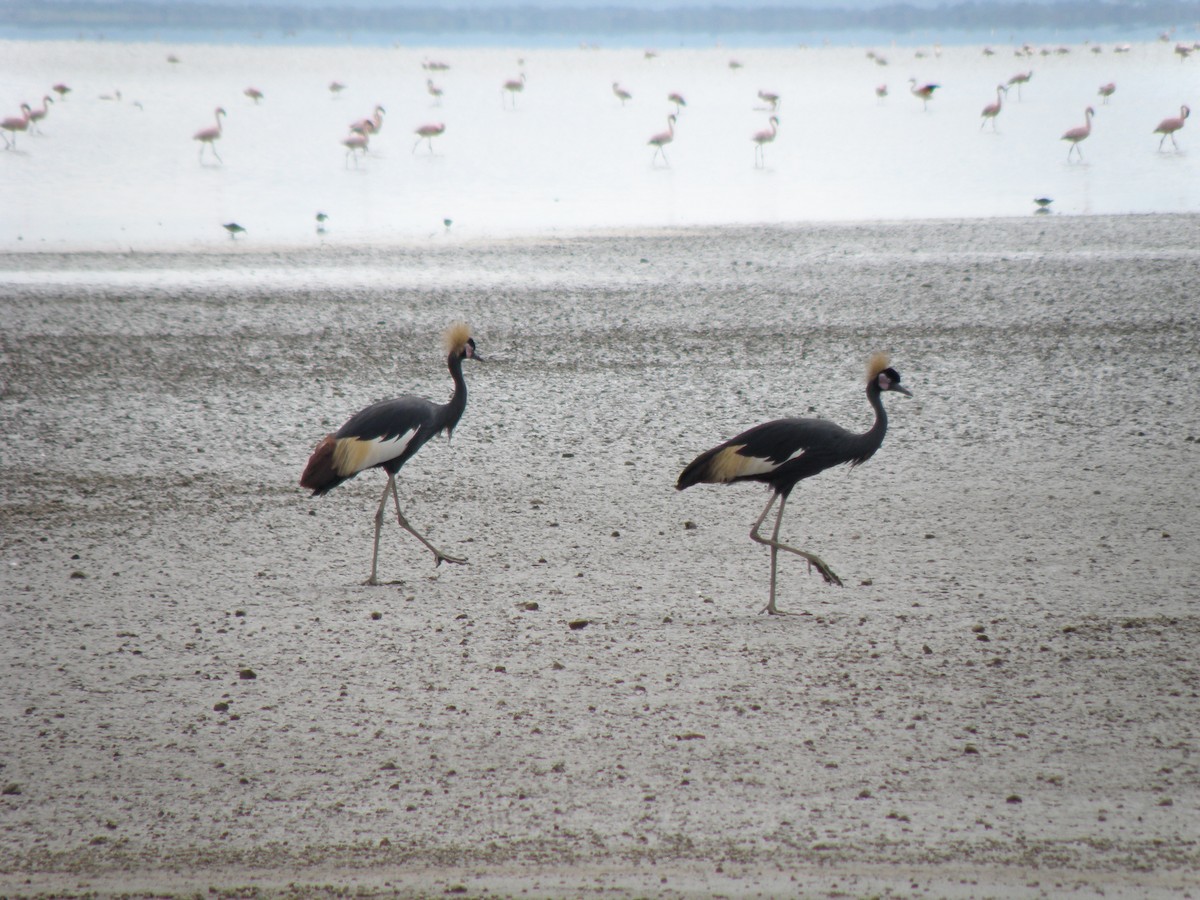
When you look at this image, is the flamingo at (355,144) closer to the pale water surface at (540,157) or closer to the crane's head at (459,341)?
the pale water surface at (540,157)

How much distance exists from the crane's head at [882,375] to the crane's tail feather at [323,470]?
2916mm

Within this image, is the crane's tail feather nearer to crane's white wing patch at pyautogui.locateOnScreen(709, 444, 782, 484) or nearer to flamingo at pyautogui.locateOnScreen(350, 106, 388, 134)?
crane's white wing patch at pyautogui.locateOnScreen(709, 444, 782, 484)

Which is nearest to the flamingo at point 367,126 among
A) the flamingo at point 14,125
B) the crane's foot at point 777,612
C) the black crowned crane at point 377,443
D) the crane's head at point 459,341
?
the flamingo at point 14,125

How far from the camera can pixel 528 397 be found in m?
9.95

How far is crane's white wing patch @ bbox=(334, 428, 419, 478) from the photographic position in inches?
251

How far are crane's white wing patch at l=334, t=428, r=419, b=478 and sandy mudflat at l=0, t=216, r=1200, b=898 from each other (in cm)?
66

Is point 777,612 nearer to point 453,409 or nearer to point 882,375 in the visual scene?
point 882,375

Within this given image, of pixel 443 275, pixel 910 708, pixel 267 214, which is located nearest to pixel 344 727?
pixel 910 708

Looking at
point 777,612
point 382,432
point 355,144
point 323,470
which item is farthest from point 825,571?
point 355,144

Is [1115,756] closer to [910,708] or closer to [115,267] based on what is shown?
[910,708]

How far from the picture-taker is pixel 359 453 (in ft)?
21.0

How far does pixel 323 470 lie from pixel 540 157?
24338mm

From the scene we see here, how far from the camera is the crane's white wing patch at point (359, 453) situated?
20.9 ft

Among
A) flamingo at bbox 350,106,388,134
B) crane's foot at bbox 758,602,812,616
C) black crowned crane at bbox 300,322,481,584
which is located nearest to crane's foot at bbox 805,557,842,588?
crane's foot at bbox 758,602,812,616
